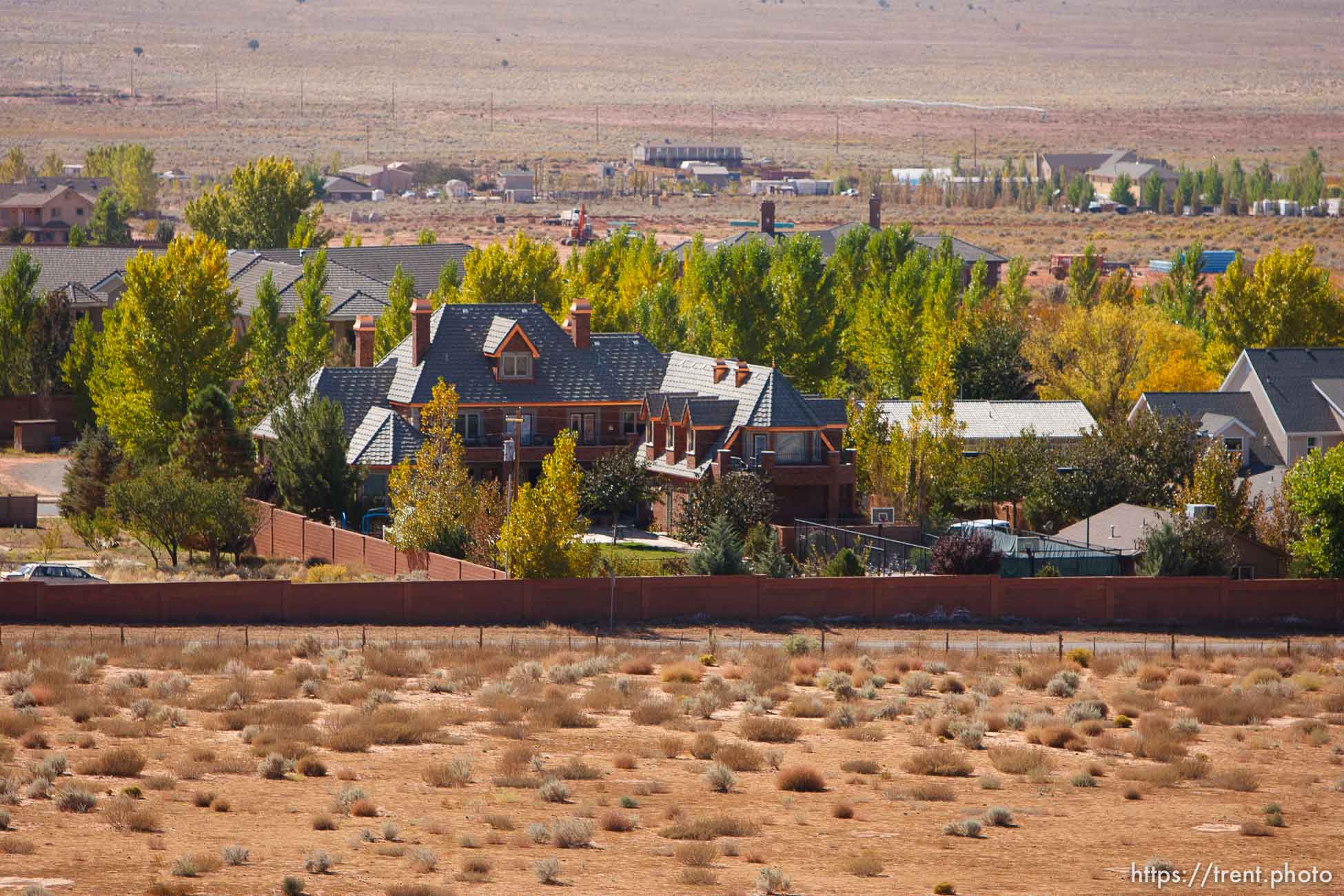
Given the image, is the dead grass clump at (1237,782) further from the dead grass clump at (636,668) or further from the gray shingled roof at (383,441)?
the gray shingled roof at (383,441)

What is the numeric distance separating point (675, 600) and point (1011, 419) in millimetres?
27083

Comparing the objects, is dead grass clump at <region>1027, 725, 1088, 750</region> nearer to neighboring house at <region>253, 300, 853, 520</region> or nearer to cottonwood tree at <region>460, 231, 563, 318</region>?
neighboring house at <region>253, 300, 853, 520</region>

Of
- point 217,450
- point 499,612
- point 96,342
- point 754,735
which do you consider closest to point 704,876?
point 754,735

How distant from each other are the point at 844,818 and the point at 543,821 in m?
5.47

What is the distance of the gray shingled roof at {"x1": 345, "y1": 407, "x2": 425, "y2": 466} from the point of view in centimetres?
7019

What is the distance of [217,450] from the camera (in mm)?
68750

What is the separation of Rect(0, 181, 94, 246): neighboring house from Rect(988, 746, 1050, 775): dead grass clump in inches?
5208

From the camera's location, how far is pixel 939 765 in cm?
4188

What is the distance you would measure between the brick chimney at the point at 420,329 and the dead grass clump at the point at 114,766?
36638 millimetres

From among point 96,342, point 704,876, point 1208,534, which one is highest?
point 96,342

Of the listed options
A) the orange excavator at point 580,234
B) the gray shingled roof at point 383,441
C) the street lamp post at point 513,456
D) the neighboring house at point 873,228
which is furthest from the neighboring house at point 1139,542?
the orange excavator at point 580,234

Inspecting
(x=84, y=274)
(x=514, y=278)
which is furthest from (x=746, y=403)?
(x=84, y=274)

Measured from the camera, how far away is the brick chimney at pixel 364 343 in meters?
77.9

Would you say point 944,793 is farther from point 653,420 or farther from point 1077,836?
point 653,420
